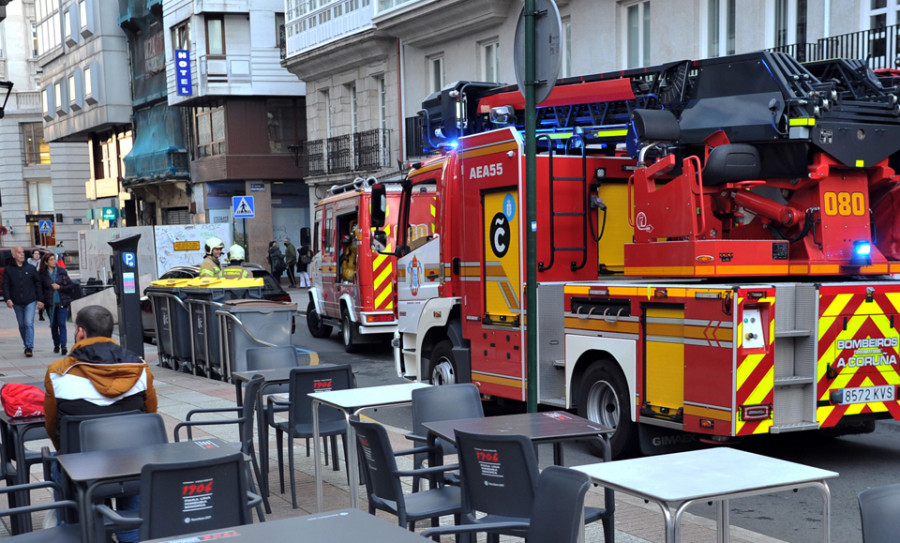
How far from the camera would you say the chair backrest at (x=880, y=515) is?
3404 millimetres

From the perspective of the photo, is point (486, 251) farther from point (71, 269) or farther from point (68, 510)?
point (71, 269)

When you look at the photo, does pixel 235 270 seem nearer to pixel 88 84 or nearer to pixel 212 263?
pixel 212 263

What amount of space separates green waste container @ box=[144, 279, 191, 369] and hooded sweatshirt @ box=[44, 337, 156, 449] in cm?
929

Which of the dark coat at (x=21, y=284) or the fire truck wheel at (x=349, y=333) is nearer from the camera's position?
the dark coat at (x=21, y=284)

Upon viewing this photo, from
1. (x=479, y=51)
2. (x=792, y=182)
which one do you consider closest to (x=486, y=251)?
(x=792, y=182)

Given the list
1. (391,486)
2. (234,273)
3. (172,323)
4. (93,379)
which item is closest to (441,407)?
(391,486)

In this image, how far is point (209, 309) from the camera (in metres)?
14.2

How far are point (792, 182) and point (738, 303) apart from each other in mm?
1651

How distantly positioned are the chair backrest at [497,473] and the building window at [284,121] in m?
35.0

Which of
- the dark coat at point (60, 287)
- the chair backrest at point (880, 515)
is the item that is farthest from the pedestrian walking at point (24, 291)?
the chair backrest at point (880, 515)

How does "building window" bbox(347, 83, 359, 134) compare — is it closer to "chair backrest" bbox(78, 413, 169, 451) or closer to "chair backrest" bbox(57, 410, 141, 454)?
"chair backrest" bbox(57, 410, 141, 454)

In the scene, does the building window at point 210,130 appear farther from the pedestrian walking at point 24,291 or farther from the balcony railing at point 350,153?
the pedestrian walking at point 24,291

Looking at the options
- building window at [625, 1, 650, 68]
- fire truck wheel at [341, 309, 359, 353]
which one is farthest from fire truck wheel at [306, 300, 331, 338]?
building window at [625, 1, 650, 68]

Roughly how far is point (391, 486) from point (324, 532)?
197cm
